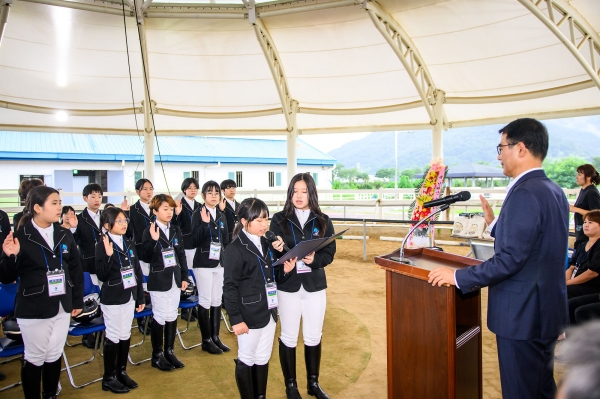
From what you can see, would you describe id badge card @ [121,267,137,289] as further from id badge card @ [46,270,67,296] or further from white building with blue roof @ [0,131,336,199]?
white building with blue roof @ [0,131,336,199]

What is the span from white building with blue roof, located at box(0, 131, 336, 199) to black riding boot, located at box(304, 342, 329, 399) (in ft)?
46.2

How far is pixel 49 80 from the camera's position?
30.3ft

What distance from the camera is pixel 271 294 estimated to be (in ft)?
8.79

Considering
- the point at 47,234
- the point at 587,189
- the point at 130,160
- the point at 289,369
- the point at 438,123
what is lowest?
the point at 289,369

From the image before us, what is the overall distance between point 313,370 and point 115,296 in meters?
1.56

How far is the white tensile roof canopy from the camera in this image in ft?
24.8

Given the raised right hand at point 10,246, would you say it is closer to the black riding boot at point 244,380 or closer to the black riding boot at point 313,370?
the black riding boot at point 244,380

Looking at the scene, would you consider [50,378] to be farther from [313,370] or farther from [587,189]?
[587,189]

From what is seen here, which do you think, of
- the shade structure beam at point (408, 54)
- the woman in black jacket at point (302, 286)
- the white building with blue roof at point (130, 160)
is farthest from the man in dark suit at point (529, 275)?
the white building with blue roof at point (130, 160)

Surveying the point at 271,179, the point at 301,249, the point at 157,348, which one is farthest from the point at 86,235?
the point at 271,179

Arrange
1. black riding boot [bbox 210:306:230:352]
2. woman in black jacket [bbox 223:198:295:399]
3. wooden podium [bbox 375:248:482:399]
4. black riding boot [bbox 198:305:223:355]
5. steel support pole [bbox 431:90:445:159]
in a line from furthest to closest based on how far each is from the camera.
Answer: steel support pole [bbox 431:90:445:159] < black riding boot [bbox 210:306:230:352] < black riding boot [bbox 198:305:223:355] < woman in black jacket [bbox 223:198:295:399] < wooden podium [bbox 375:248:482:399]

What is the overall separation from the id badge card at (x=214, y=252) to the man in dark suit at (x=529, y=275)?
250cm

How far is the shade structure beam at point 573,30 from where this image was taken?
6.72 m

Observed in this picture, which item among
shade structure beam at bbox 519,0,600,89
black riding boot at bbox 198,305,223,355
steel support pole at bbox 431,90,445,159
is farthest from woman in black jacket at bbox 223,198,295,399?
steel support pole at bbox 431,90,445,159
